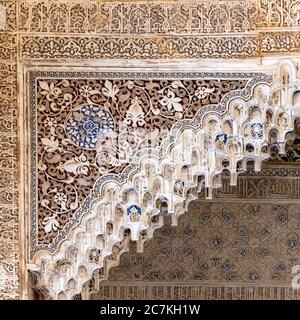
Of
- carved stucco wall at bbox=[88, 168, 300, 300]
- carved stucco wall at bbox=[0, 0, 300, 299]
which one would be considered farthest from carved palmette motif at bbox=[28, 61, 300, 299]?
carved stucco wall at bbox=[88, 168, 300, 300]

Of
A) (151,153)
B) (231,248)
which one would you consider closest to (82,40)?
(151,153)

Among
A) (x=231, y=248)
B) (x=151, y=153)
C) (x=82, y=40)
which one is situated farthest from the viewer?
(x=231, y=248)

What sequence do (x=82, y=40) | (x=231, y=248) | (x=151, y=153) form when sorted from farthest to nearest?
(x=231, y=248) < (x=82, y=40) < (x=151, y=153)

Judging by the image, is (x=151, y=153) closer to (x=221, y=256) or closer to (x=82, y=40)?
(x=82, y=40)

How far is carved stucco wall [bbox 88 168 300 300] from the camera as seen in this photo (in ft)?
28.9

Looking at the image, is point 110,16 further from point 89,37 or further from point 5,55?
point 5,55

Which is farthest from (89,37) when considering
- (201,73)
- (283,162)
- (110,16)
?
(283,162)

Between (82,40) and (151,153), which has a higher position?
(82,40)

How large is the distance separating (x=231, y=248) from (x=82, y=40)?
2.24 m

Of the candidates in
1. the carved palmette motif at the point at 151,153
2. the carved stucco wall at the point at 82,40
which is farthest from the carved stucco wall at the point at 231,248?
the carved stucco wall at the point at 82,40

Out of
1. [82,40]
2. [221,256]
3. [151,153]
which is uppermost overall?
[82,40]

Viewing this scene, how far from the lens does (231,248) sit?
347 inches

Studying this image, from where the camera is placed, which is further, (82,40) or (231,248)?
(231,248)

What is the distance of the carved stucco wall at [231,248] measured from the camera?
8805mm
